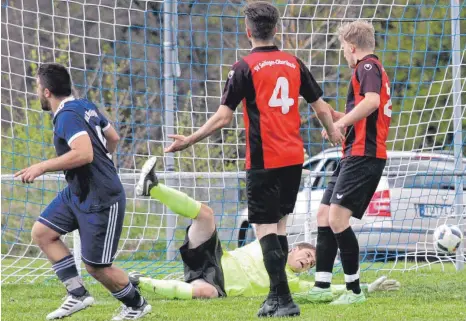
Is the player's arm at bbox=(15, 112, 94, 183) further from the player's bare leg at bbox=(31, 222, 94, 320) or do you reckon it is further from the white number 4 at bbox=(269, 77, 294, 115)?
the white number 4 at bbox=(269, 77, 294, 115)

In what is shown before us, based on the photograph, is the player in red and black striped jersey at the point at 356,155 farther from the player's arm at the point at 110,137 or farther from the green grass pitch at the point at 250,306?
the player's arm at the point at 110,137

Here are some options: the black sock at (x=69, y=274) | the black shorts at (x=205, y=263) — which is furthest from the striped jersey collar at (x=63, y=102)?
the black shorts at (x=205, y=263)

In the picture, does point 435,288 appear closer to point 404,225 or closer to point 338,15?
point 404,225

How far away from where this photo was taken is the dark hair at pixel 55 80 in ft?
20.0

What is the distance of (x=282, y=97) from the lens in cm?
601

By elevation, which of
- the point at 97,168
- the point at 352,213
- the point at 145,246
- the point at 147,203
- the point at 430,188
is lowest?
the point at 145,246

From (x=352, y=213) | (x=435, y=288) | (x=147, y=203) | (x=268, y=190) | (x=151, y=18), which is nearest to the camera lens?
Answer: (x=268, y=190)

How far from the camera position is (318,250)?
6867 millimetres

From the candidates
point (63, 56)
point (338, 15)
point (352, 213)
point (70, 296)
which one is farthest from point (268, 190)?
point (63, 56)

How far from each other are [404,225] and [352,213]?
11.2ft

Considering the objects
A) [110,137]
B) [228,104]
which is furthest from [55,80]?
[228,104]

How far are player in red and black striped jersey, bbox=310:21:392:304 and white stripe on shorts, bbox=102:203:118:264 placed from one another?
57.8 inches

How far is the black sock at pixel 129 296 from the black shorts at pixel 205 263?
134cm

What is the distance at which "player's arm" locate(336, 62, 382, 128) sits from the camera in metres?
6.35
